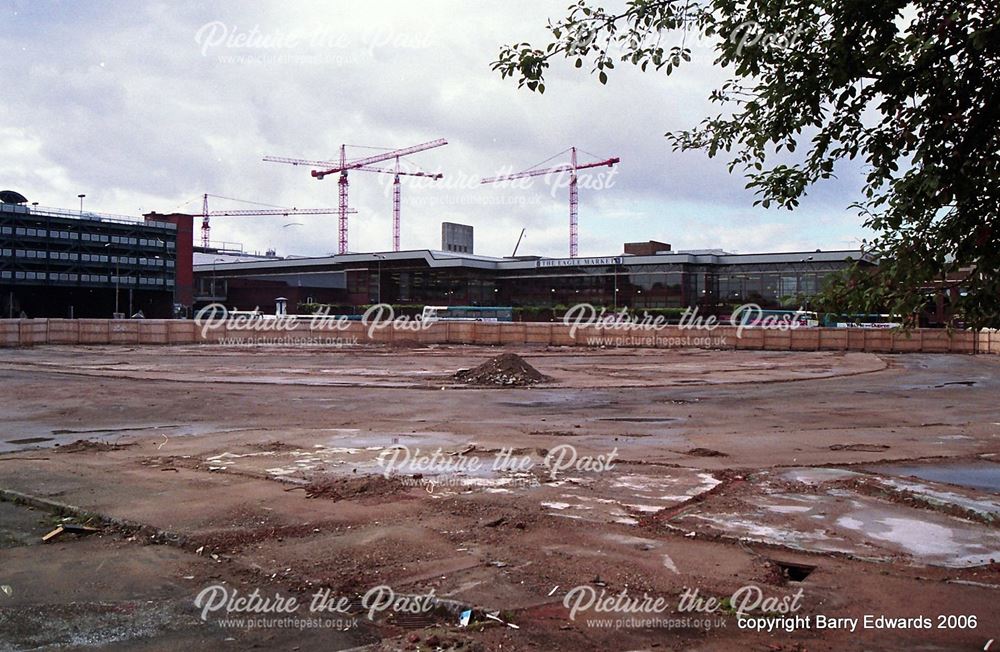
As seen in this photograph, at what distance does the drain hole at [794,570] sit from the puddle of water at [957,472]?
4627 mm

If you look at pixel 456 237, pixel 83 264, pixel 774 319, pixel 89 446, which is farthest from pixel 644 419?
pixel 456 237

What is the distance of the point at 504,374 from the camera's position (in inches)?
1029

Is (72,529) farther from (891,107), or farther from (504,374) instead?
(504,374)

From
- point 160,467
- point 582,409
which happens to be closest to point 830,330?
point 582,409

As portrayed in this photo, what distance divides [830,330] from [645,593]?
50.1 meters

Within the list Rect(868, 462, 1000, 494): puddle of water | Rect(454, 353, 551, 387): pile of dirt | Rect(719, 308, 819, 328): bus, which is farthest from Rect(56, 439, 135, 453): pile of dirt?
Rect(719, 308, 819, 328): bus

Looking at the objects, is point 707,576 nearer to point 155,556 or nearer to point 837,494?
point 837,494

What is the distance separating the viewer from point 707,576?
6.40 m

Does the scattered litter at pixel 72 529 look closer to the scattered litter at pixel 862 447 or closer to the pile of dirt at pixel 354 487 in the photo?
the pile of dirt at pixel 354 487

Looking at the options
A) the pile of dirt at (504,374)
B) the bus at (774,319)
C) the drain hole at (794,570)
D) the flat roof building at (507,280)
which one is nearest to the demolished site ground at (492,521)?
the drain hole at (794,570)

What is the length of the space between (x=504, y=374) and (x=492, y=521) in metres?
18.1

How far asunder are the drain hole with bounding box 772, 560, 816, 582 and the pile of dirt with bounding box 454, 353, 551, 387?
18716mm

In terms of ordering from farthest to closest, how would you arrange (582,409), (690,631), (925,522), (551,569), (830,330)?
(830,330)
(582,409)
(925,522)
(551,569)
(690,631)

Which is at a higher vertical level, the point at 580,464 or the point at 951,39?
the point at 951,39
